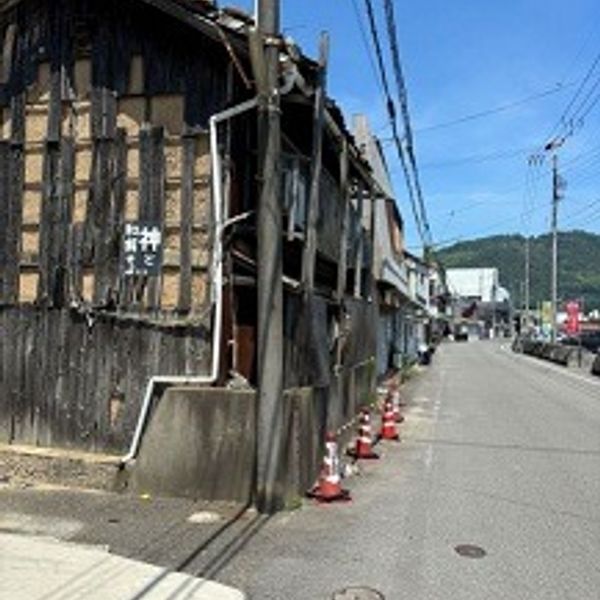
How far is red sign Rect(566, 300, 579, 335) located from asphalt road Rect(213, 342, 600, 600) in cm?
4656

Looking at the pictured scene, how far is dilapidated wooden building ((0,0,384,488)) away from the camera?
1005 centimetres

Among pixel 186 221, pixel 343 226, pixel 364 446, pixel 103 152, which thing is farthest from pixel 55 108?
pixel 364 446

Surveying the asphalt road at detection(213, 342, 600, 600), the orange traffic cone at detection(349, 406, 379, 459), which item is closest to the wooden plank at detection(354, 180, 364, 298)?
the asphalt road at detection(213, 342, 600, 600)

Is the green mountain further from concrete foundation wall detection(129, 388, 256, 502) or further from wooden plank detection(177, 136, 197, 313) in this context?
concrete foundation wall detection(129, 388, 256, 502)

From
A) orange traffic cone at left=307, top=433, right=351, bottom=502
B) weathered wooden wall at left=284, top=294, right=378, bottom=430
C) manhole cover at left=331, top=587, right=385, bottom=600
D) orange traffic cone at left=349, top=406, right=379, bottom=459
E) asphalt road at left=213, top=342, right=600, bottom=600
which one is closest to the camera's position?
manhole cover at left=331, top=587, right=385, bottom=600

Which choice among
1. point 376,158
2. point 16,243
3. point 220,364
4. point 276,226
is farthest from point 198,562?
point 376,158

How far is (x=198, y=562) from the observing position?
23.9 ft

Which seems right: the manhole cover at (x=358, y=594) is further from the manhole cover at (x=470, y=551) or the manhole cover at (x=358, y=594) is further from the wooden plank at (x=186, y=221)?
the wooden plank at (x=186, y=221)

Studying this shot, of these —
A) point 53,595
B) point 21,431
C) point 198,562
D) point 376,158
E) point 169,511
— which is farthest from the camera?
point 376,158

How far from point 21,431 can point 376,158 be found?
66.4 feet

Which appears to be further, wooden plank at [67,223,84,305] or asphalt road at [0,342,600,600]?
wooden plank at [67,223,84,305]

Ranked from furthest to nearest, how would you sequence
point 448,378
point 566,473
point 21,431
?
point 448,378 → point 566,473 → point 21,431

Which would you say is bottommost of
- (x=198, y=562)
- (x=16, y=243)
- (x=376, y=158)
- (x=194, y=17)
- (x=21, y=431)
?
(x=198, y=562)

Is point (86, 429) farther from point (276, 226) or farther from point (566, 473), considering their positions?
point (566, 473)
